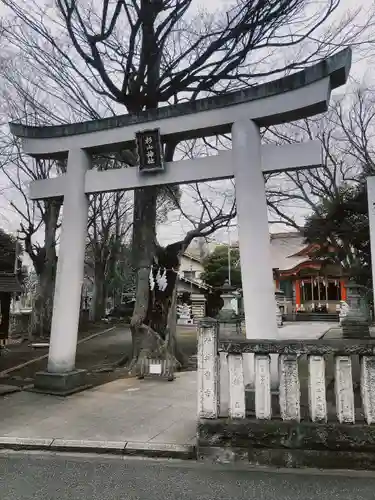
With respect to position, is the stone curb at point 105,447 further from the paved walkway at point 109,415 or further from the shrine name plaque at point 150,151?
the shrine name plaque at point 150,151

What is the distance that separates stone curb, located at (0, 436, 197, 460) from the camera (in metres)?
4.99

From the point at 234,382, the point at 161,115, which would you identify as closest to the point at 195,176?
the point at 161,115

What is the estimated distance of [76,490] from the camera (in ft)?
13.3

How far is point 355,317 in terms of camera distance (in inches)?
758

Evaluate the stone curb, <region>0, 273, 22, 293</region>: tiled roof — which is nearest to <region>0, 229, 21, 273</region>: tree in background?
<region>0, 273, 22, 293</region>: tiled roof

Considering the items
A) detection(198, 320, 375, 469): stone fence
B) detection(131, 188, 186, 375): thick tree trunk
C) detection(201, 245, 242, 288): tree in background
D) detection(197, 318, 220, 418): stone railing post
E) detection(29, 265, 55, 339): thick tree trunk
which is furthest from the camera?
detection(201, 245, 242, 288): tree in background

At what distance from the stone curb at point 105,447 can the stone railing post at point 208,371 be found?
1.76 ft

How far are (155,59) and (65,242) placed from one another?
611cm

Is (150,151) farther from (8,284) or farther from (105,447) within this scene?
(8,284)

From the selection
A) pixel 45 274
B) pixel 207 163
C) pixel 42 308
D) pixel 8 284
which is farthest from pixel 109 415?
pixel 45 274

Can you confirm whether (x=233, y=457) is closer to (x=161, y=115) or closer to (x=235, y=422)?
(x=235, y=422)

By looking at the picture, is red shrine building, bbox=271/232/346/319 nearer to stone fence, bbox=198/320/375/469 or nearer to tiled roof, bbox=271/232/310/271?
tiled roof, bbox=271/232/310/271

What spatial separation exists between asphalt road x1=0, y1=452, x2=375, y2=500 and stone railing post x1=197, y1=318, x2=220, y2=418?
Answer: 25.2 inches

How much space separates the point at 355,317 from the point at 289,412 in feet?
52.9
